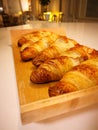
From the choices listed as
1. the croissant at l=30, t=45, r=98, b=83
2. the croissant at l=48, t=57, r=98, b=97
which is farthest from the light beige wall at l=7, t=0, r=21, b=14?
the croissant at l=48, t=57, r=98, b=97

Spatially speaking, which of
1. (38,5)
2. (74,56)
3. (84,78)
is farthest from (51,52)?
(38,5)

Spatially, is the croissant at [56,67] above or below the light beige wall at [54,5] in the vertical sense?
below

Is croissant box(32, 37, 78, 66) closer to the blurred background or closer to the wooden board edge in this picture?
the wooden board edge

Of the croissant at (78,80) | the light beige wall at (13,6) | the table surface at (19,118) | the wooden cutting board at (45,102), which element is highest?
the light beige wall at (13,6)

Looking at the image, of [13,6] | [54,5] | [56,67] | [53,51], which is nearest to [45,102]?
[56,67]

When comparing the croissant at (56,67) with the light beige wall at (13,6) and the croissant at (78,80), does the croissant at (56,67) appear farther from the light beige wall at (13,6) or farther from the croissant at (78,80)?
the light beige wall at (13,6)

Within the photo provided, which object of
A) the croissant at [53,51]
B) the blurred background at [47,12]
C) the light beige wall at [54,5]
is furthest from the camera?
the light beige wall at [54,5]

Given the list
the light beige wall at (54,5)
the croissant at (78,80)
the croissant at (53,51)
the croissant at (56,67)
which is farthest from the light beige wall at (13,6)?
the light beige wall at (54,5)
